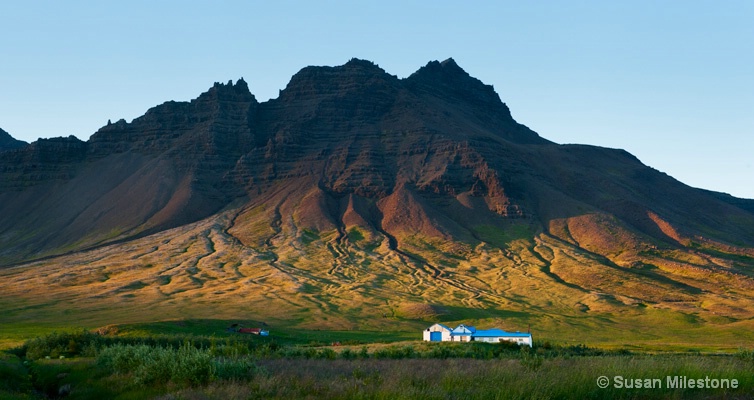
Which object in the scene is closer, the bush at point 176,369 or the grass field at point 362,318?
the grass field at point 362,318

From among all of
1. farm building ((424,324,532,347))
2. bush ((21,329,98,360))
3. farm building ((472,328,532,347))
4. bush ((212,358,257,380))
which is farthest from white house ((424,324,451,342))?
bush ((212,358,257,380))

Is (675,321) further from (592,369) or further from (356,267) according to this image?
(592,369)

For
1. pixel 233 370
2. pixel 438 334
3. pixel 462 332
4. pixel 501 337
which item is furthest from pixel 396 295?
pixel 233 370

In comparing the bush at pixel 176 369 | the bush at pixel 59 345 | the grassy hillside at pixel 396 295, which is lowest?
the grassy hillside at pixel 396 295

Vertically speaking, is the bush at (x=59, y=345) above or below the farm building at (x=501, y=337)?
above

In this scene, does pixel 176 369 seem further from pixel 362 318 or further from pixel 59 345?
pixel 362 318

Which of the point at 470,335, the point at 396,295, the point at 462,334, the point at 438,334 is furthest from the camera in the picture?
the point at 396,295

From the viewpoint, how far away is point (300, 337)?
101 metres

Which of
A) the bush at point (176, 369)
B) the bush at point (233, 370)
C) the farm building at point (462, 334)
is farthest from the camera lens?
the farm building at point (462, 334)

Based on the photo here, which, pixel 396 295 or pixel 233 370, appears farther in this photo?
pixel 396 295

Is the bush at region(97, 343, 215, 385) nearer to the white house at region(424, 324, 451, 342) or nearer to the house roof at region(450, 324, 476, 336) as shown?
the house roof at region(450, 324, 476, 336)

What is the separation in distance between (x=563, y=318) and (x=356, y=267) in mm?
66401

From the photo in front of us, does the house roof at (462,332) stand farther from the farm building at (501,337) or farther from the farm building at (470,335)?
the farm building at (501,337)

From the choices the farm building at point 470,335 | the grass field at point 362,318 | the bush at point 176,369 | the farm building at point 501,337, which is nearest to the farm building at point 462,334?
the farm building at point 470,335
